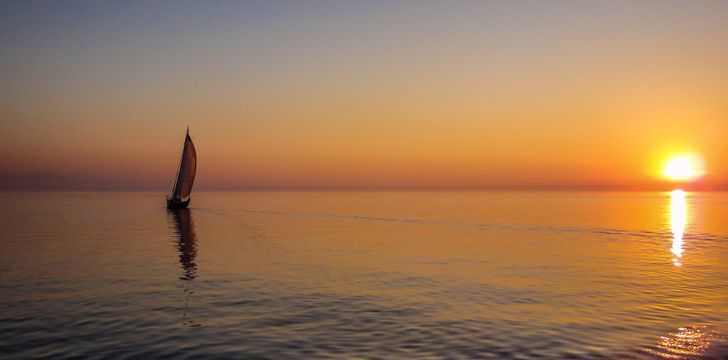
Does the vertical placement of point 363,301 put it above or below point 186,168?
below

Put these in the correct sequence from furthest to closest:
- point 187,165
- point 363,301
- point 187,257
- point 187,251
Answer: point 187,165 < point 187,251 < point 187,257 < point 363,301

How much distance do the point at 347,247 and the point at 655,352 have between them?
37736 mm

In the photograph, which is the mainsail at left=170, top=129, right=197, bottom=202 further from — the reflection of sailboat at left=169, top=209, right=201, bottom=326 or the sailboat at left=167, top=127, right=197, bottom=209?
the reflection of sailboat at left=169, top=209, right=201, bottom=326

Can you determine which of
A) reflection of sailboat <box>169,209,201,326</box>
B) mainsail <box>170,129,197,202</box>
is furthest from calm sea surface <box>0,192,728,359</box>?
mainsail <box>170,129,197,202</box>

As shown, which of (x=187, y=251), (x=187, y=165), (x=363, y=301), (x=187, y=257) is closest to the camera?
(x=363, y=301)

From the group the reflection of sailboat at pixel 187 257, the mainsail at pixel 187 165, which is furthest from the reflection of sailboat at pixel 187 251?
the mainsail at pixel 187 165

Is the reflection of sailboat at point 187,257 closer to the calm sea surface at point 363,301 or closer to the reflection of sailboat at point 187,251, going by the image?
the reflection of sailboat at point 187,251

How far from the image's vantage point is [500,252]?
50.1m

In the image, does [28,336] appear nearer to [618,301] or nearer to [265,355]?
[265,355]

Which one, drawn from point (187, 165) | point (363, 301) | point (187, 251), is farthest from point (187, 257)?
point (187, 165)

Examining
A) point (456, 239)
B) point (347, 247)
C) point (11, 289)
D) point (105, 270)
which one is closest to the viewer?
point (11, 289)

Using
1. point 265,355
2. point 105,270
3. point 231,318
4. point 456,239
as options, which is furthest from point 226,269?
point 456,239

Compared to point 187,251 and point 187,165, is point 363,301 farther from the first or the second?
point 187,165

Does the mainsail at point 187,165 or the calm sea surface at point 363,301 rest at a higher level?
the mainsail at point 187,165
